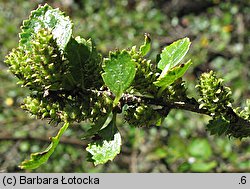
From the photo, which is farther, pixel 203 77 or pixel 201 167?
pixel 201 167

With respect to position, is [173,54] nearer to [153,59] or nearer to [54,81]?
[54,81]

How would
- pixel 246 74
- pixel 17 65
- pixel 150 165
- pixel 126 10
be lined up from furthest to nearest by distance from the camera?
pixel 126 10, pixel 246 74, pixel 150 165, pixel 17 65

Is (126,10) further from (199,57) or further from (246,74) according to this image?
(246,74)

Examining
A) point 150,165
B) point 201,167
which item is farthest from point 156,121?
point 150,165

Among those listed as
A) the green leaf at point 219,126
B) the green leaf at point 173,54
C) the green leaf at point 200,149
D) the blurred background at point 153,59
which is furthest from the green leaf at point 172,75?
the green leaf at point 200,149

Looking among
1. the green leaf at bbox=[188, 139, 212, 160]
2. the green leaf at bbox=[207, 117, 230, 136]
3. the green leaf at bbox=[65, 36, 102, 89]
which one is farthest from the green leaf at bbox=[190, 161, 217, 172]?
the green leaf at bbox=[65, 36, 102, 89]
